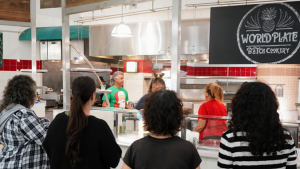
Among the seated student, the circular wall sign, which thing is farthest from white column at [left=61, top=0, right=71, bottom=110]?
the seated student

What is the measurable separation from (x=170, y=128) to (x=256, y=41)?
1589 mm

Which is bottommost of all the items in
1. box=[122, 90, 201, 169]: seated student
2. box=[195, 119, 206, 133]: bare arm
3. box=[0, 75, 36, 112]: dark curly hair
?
box=[195, 119, 206, 133]: bare arm

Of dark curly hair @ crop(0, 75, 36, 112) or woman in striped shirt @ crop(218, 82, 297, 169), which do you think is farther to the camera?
dark curly hair @ crop(0, 75, 36, 112)

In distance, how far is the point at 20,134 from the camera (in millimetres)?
1955

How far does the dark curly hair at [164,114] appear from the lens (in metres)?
1.46

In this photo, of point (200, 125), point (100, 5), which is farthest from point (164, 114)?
point (100, 5)

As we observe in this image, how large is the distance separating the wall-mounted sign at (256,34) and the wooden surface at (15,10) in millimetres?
2991

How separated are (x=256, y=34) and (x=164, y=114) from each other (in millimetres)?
1605

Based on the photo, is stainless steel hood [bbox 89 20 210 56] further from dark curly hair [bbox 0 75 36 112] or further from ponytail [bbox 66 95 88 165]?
ponytail [bbox 66 95 88 165]

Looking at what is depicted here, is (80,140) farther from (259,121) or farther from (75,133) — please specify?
(259,121)

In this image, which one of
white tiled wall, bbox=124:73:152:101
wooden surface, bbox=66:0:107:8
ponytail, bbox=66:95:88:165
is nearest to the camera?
ponytail, bbox=66:95:88:165

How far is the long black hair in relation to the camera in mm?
1582

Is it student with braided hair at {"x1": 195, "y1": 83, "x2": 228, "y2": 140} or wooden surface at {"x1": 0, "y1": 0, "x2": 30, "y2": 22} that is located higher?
wooden surface at {"x1": 0, "y1": 0, "x2": 30, "y2": 22}

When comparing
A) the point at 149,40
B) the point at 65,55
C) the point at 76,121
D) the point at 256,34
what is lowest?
the point at 76,121
